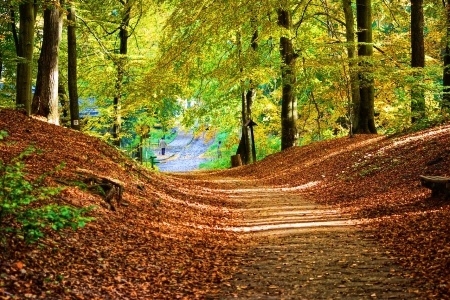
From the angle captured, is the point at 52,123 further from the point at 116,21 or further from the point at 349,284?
the point at 349,284

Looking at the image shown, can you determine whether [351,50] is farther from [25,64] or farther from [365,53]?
[25,64]

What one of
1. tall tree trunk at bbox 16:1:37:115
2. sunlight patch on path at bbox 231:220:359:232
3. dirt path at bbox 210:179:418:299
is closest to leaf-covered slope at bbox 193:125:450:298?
dirt path at bbox 210:179:418:299

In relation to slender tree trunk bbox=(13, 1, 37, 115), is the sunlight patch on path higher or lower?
lower

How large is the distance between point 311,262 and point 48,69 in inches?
406

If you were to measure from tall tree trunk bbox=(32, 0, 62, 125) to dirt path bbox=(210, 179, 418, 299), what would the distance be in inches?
281

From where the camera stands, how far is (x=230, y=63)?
21.6 metres

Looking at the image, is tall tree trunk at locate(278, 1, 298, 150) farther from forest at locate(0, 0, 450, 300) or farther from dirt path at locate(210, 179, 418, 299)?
dirt path at locate(210, 179, 418, 299)

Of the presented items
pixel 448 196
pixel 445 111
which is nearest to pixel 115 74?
pixel 445 111

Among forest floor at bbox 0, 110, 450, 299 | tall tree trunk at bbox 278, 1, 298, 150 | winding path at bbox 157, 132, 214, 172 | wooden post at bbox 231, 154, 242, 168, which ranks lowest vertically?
winding path at bbox 157, 132, 214, 172

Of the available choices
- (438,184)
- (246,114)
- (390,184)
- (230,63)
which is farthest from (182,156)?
(438,184)

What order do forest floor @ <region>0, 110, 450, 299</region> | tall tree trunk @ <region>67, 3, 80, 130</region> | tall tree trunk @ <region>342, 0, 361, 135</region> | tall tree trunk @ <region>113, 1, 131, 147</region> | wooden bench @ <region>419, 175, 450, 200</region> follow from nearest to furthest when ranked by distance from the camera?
forest floor @ <region>0, 110, 450, 299</region> < wooden bench @ <region>419, 175, 450, 200</region> < tall tree trunk @ <region>67, 3, 80, 130</region> < tall tree trunk @ <region>342, 0, 361, 135</region> < tall tree trunk @ <region>113, 1, 131, 147</region>

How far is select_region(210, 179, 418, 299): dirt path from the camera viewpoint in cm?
507

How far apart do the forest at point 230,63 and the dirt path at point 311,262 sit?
692cm

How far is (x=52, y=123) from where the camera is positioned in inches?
540
